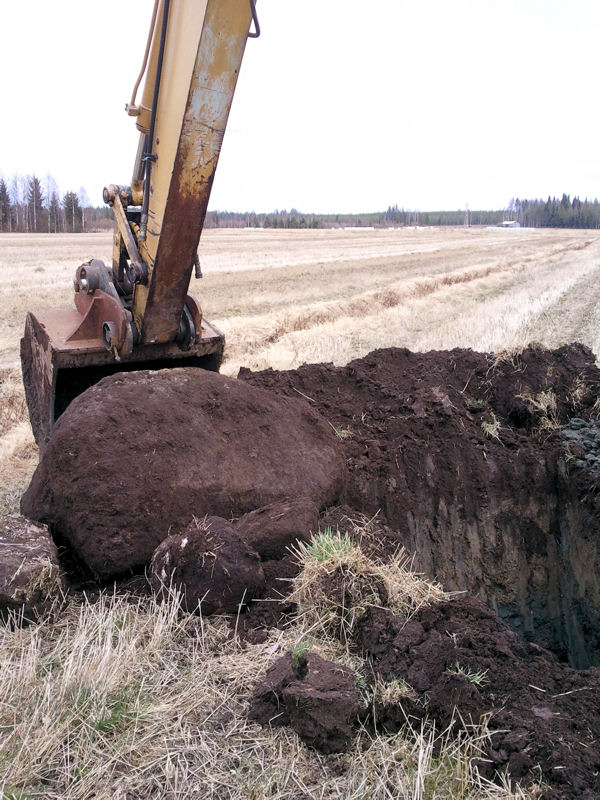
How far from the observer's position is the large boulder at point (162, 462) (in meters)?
3.73

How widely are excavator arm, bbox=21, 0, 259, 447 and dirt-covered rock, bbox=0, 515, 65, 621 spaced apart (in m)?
1.88

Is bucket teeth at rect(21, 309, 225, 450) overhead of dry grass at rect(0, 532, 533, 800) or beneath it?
overhead

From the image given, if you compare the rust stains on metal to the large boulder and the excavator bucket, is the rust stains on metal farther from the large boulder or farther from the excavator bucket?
the large boulder

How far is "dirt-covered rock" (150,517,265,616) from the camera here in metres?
3.36

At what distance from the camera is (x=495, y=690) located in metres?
2.80

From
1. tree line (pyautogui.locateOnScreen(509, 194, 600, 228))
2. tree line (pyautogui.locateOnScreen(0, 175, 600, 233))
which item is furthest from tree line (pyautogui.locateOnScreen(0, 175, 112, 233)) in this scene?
tree line (pyautogui.locateOnScreen(509, 194, 600, 228))

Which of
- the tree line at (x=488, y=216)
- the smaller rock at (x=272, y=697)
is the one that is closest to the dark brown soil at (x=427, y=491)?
the smaller rock at (x=272, y=697)

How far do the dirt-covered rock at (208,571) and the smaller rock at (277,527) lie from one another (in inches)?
11.1

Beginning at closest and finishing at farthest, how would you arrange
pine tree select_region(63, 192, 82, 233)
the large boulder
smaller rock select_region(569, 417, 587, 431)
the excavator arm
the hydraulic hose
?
1. the large boulder
2. the excavator arm
3. the hydraulic hose
4. smaller rock select_region(569, 417, 587, 431)
5. pine tree select_region(63, 192, 82, 233)

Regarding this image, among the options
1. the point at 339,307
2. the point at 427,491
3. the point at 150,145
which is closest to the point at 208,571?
the point at 427,491

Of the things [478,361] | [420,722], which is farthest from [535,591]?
[420,722]

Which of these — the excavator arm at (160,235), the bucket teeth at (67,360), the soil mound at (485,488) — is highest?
the excavator arm at (160,235)

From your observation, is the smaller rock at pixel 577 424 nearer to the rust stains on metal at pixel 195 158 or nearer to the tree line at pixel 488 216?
the rust stains on metal at pixel 195 158

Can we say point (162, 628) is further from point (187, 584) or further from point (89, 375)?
point (89, 375)
